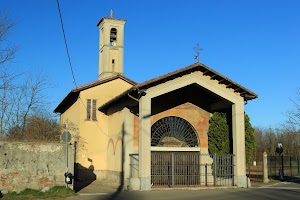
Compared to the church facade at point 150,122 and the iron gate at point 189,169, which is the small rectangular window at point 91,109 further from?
the iron gate at point 189,169

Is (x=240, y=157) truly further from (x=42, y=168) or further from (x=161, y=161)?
(x=42, y=168)

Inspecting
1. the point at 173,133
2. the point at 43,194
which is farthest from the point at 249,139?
the point at 43,194

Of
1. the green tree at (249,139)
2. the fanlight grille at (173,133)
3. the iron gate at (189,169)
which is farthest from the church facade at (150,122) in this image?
the green tree at (249,139)

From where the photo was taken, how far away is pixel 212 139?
2447 cm

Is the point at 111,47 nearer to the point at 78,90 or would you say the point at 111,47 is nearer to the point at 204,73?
the point at 78,90

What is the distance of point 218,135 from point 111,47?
14791 mm

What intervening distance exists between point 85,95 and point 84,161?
510 centimetres

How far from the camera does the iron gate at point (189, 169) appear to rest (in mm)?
22300

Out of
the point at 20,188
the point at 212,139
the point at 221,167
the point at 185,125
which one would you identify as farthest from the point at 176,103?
the point at 20,188

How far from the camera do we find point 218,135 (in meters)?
24.3

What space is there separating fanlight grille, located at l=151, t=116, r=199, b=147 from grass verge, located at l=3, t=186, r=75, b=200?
24.0 feet

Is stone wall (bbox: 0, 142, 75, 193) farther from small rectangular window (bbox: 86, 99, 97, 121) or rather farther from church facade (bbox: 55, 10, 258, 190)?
small rectangular window (bbox: 86, 99, 97, 121)

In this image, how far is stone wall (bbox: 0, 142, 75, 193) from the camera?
17484 mm

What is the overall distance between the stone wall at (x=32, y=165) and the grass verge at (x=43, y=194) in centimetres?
25
